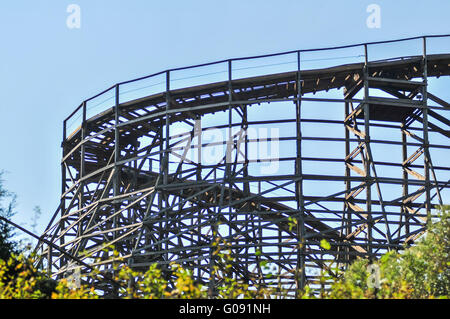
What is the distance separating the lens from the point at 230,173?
27.8 metres

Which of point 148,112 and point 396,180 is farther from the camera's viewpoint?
point 148,112

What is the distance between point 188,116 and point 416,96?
8.20 meters

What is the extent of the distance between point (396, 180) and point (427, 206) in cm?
137
